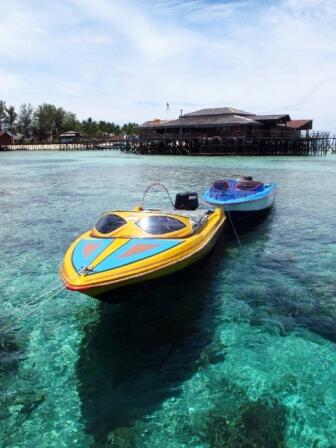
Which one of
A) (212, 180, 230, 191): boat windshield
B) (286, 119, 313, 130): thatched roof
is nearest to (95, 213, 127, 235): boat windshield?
(212, 180, 230, 191): boat windshield

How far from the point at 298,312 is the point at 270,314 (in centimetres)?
57

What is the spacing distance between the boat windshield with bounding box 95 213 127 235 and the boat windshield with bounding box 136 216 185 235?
1.38ft

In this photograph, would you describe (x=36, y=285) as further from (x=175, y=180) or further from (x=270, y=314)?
(x=175, y=180)

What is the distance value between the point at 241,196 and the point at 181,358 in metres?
9.72

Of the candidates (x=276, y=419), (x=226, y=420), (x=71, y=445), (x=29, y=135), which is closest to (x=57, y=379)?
(x=71, y=445)

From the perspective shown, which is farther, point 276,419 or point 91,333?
point 91,333

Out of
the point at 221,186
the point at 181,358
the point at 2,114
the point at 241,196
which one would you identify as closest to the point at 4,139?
the point at 2,114

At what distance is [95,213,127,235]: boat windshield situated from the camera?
28.0 ft

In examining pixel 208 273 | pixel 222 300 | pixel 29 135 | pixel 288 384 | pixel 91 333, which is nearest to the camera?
pixel 288 384

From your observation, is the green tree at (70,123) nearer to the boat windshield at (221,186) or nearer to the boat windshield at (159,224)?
the boat windshield at (221,186)

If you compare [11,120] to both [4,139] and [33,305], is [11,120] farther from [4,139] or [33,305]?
[33,305]

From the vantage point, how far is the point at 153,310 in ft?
25.7

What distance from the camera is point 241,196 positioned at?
15.2m

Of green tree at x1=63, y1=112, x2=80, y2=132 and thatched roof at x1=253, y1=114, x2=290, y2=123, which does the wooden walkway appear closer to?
thatched roof at x1=253, y1=114, x2=290, y2=123
